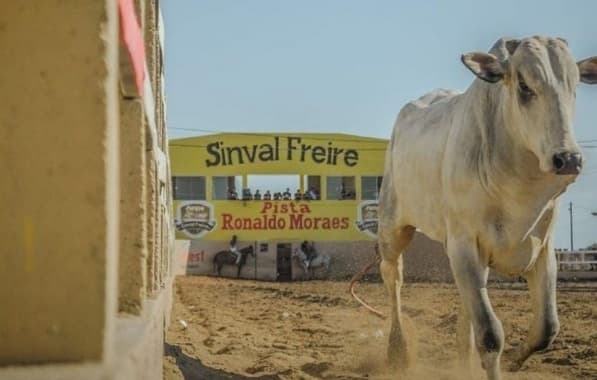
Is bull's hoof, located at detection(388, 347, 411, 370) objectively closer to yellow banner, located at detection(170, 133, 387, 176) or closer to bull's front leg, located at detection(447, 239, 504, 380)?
bull's front leg, located at detection(447, 239, 504, 380)

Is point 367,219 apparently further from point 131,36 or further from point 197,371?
point 131,36

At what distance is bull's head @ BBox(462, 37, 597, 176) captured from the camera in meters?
5.26

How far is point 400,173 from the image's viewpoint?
27.3 ft

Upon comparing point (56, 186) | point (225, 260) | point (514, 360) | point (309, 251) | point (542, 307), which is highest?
point (56, 186)

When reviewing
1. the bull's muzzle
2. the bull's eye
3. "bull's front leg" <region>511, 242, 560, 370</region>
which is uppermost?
the bull's eye

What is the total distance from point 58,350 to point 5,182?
35 cm

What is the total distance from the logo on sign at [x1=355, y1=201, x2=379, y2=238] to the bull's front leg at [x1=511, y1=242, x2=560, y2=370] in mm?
27510

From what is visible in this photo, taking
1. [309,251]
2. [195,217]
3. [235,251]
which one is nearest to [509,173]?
[309,251]

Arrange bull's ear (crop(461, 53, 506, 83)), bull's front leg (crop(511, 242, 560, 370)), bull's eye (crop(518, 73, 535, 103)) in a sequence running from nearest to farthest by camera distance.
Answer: bull's eye (crop(518, 73, 535, 103)) → bull's ear (crop(461, 53, 506, 83)) → bull's front leg (crop(511, 242, 560, 370))

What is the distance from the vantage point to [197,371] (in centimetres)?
668

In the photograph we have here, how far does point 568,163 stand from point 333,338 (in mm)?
5028

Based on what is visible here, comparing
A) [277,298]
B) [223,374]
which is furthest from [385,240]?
[277,298]

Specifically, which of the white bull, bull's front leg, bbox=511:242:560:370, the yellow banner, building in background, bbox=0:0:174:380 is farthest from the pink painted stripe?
the yellow banner

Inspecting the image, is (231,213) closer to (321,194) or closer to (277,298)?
(321,194)
